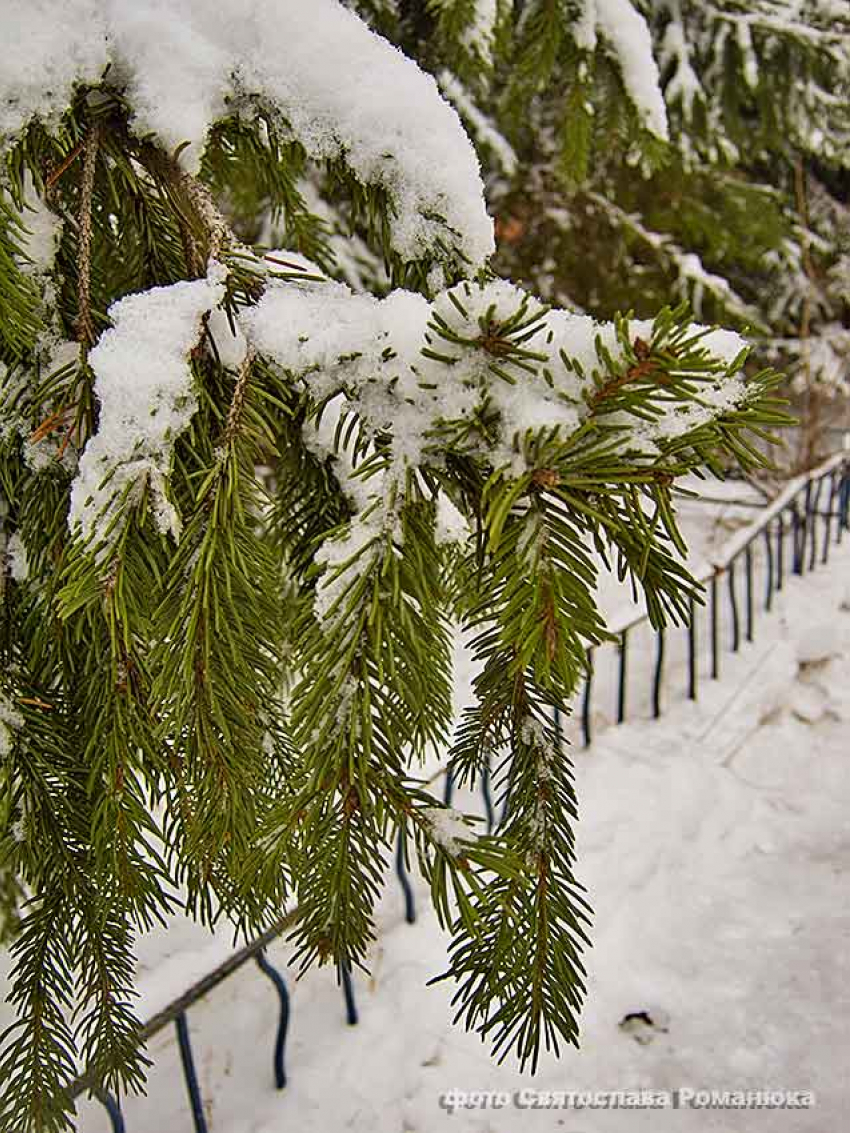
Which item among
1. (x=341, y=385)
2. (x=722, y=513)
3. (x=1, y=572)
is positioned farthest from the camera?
(x=722, y=513)

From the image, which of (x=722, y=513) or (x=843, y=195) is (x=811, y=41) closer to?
(x=722, y=513)

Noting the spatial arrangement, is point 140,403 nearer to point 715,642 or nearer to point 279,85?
point 279,85

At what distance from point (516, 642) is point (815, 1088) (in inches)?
68.3

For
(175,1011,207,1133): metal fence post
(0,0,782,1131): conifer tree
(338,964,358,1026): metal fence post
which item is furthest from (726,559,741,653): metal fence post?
(0,0,782,1131): conifer tree

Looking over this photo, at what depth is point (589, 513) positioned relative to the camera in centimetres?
56

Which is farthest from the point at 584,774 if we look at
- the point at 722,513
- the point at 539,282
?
the point at 539,282

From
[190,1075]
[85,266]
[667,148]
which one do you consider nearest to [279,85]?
[85,266]

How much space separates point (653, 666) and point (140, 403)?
3.63 meters

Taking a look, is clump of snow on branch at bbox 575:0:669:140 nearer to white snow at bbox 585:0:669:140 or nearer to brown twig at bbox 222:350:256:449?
white snow at bbox 585:0:669:140

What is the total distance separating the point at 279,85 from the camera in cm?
84

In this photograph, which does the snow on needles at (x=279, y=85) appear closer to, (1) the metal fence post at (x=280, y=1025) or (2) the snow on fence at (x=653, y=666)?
(2) the snow on fence at (x=653, y=666)

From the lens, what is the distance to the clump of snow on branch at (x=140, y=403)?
2.25 feet

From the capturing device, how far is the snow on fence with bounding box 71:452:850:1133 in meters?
1.73

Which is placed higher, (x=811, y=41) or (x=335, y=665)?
(x=811, y=41)
